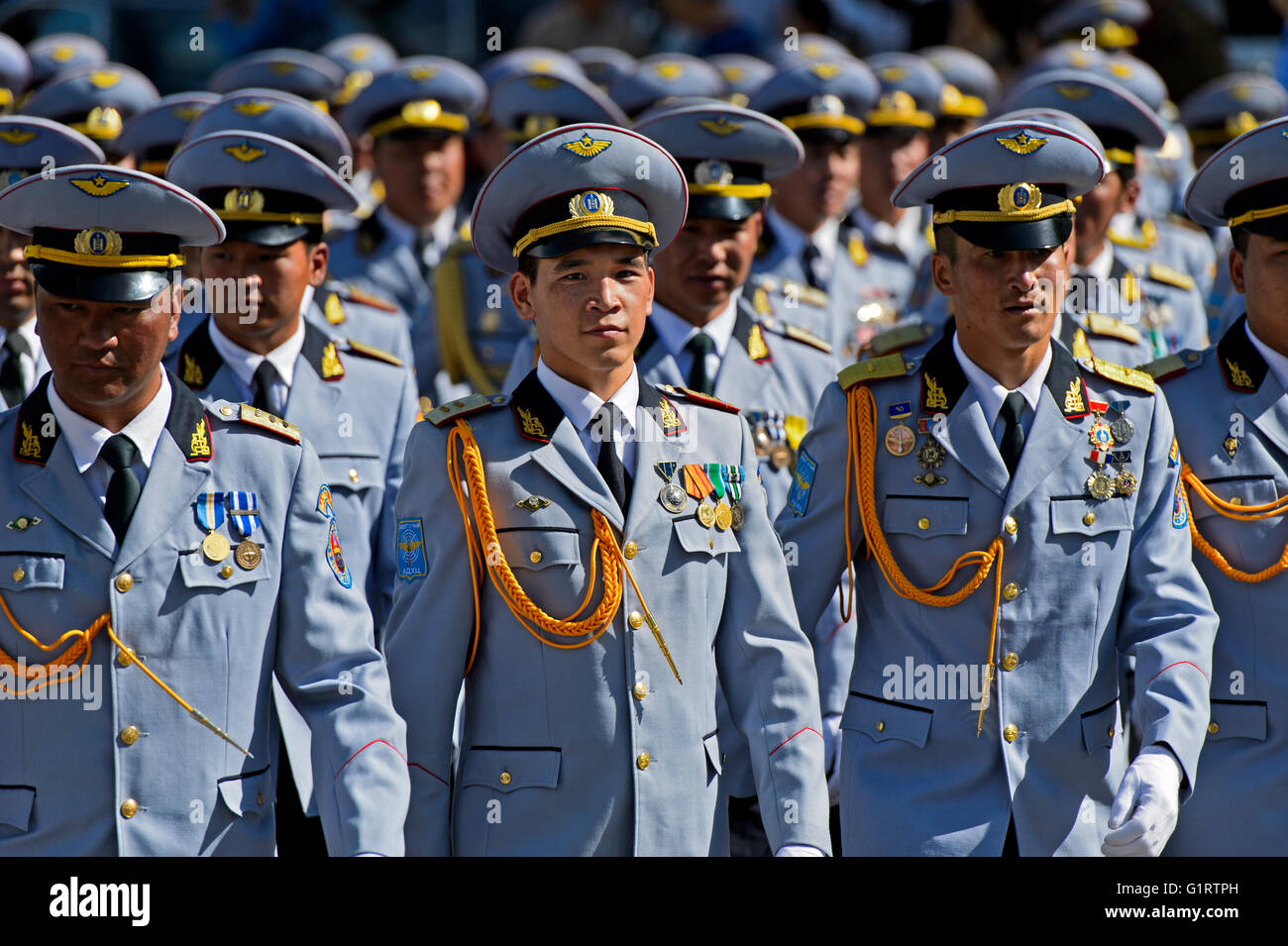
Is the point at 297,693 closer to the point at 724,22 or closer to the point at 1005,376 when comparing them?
the point at 1005,376

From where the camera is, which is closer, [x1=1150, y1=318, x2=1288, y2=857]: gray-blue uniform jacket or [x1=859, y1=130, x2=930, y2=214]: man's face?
[x1=1150, y1=318, x2=1288, y2=857]: gray-blue uniform jacket

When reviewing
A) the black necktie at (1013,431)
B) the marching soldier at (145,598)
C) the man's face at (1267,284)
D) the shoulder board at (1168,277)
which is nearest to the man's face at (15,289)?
the marching soldier at (145,598)

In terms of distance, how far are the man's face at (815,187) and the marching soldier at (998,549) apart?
148 inches

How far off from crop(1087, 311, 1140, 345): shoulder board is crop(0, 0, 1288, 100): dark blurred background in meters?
7.10

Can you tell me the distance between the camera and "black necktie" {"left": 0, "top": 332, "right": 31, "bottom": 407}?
20.8 feet

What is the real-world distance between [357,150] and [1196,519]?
596cm

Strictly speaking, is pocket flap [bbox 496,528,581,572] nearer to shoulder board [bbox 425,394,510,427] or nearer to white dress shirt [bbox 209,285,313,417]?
shoulder board [bbox 425,394,510,427]

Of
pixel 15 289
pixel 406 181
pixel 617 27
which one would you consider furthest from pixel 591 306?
pixel 617 27

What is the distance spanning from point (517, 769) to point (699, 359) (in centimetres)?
243

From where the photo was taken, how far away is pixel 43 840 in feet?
13.5

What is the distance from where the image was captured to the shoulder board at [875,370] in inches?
197

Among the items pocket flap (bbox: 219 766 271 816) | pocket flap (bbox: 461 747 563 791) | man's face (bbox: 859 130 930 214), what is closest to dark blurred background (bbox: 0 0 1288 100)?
man's face (bbox: 859 130 930 214)

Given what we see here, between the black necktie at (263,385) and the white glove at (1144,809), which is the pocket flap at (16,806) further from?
the white glove at (1144,809)

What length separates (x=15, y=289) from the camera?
648 centimetres
